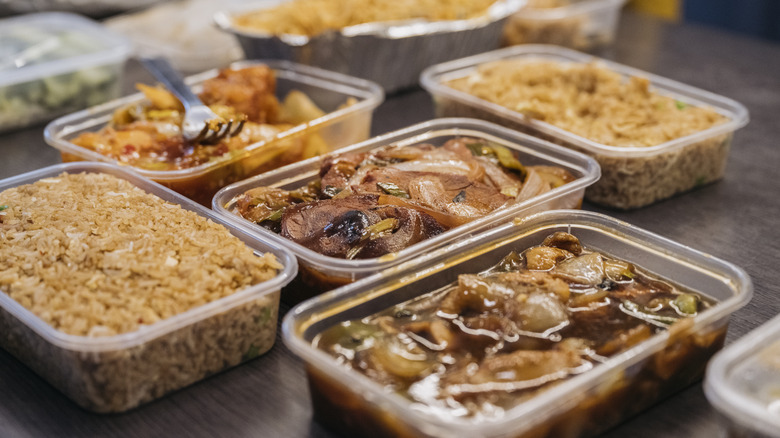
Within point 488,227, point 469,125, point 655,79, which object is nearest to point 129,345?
point 488,227

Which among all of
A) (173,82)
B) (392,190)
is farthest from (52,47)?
(392,190)

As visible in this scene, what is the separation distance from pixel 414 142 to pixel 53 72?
58.2 inches

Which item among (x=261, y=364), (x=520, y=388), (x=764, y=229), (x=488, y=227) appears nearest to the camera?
(x=520, y=388)

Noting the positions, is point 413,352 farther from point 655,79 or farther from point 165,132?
point 655,79

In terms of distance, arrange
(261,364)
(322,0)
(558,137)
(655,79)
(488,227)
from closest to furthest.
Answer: (261,364) → (488,227) → (558,137) → (655,79) → (322,0)

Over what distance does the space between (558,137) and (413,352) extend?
126 cm

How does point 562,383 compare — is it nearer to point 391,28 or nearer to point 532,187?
point 532,187

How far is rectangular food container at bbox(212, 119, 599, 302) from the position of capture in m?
1.91

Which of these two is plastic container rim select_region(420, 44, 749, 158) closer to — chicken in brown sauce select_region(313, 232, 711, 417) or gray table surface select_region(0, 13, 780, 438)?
gray table surface select_region(0, 13, 780, 438)

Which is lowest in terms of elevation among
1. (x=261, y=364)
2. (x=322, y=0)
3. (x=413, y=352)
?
(x=261, y=364)

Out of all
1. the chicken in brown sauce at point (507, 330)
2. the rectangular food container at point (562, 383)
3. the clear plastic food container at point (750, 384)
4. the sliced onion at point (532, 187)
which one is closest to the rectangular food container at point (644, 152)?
the sliced onion at point (532, 187)

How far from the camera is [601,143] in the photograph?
2.63m

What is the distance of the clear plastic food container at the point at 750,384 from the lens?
1.35 m

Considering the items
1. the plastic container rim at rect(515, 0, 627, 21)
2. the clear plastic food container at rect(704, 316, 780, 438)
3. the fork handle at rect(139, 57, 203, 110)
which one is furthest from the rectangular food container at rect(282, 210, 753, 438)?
the plastic container rim at rect(515, 0, 627, 21)
